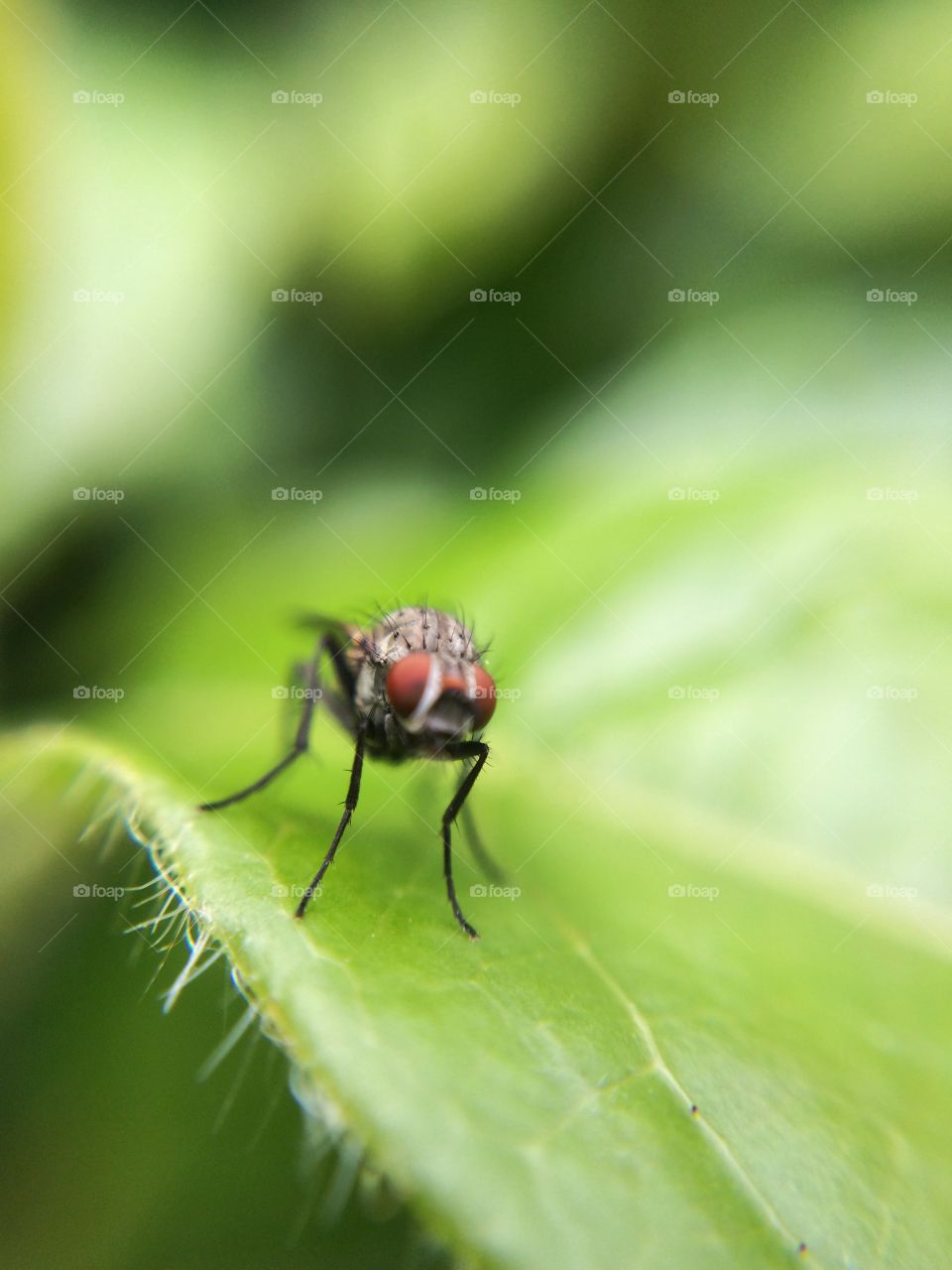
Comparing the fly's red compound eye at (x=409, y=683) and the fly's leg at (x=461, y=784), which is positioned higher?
the fly's red compound eye at (x=409, y=683)

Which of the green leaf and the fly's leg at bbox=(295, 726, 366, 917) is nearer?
the green leaf

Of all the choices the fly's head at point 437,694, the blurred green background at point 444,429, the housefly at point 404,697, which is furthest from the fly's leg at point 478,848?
the fly's head at point 437,694

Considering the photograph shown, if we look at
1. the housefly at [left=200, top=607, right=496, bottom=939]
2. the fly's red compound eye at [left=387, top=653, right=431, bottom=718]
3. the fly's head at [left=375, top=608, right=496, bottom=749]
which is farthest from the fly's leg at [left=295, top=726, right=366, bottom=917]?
the fly's red compound eye at [left=387, top=653, right=431, bottom=718]

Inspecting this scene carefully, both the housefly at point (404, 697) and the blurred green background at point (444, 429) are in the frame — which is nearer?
the housefly at point (404, 697)

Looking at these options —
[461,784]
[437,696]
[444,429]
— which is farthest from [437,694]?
[444,429]

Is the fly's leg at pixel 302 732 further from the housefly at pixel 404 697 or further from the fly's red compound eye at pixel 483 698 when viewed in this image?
the fly's red compound eye at pixel 483 698

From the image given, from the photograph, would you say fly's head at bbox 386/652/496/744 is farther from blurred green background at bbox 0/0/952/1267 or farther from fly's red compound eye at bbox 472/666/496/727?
blurred green background at bbox 0/0/952/1267

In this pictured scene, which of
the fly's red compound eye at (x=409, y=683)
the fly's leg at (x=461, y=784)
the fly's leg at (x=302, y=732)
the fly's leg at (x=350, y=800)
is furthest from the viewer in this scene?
the fly's leg at (x=302, y=732)
